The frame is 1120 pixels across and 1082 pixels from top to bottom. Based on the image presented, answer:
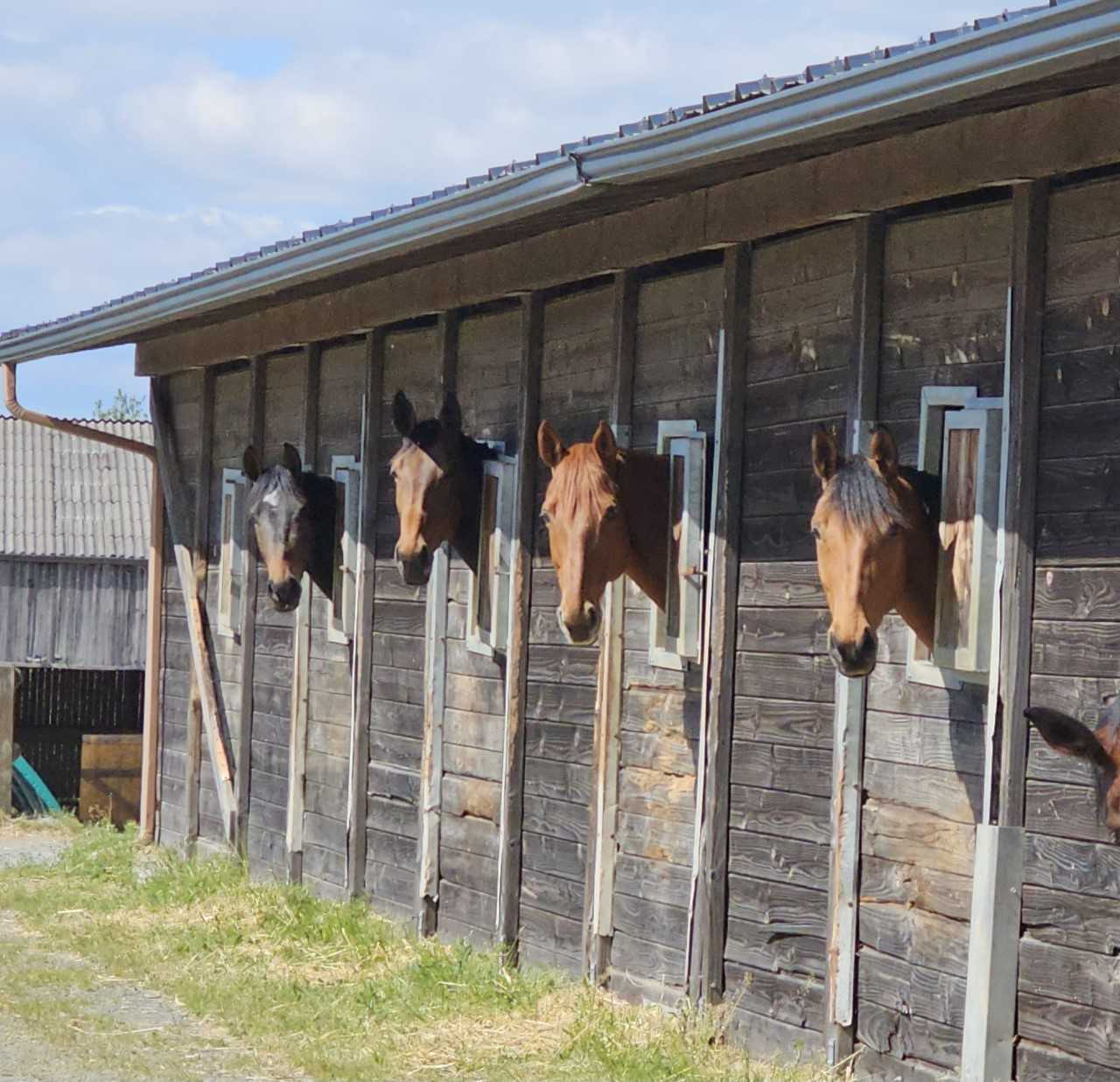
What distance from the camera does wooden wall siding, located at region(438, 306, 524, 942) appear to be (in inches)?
388

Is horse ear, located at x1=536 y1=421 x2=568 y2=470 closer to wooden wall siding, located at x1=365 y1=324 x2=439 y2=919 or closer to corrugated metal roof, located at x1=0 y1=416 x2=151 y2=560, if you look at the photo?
wooden wall siding, located at x1=365 y1=324 x2=439 y2=919

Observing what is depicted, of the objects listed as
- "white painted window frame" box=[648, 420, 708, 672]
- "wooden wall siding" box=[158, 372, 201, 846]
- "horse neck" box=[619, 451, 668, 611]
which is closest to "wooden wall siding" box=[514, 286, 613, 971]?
"white painted window frame" box=[648, 420, 708, 672]

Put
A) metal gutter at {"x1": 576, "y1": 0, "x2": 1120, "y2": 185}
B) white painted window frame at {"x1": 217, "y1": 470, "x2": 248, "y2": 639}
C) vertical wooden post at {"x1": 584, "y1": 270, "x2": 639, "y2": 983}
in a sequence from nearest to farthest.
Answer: metal gutter at {"x1": 576, "y1": 0, "x2": 1120, "y2": 185}, vertical wooden post at {"x1": 584, "y1": 270, "x2": 639, "y2": 983}, white painted window frame at {"x1": 217, "y1": 470, "x2": 248, "y2": 639}

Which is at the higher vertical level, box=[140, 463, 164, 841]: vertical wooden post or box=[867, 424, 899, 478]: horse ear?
box=[867, 424, 899, 478]: horse ear

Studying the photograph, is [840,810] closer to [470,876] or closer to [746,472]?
[746,472]

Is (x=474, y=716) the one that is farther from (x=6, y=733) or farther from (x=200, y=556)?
(x=6, y=733)

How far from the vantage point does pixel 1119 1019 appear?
567 centimetres

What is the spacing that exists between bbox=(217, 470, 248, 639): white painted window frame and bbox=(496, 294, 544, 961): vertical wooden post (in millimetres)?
4193

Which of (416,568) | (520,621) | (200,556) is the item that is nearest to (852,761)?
(416,568)

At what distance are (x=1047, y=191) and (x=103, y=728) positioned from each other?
25722mm

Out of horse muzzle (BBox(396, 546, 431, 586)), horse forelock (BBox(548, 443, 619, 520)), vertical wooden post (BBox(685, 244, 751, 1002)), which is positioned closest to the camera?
horse forelock (BBox(548, 443, 619, 520))

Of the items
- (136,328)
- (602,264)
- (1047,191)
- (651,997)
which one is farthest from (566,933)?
(136,328)

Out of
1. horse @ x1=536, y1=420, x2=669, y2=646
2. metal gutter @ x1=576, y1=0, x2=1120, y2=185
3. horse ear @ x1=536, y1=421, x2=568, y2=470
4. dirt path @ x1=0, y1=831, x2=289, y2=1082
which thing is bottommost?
dirt path @ x1=0, y1=831, x2=289, y2=1082

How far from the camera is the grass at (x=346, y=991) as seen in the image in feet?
25.0
